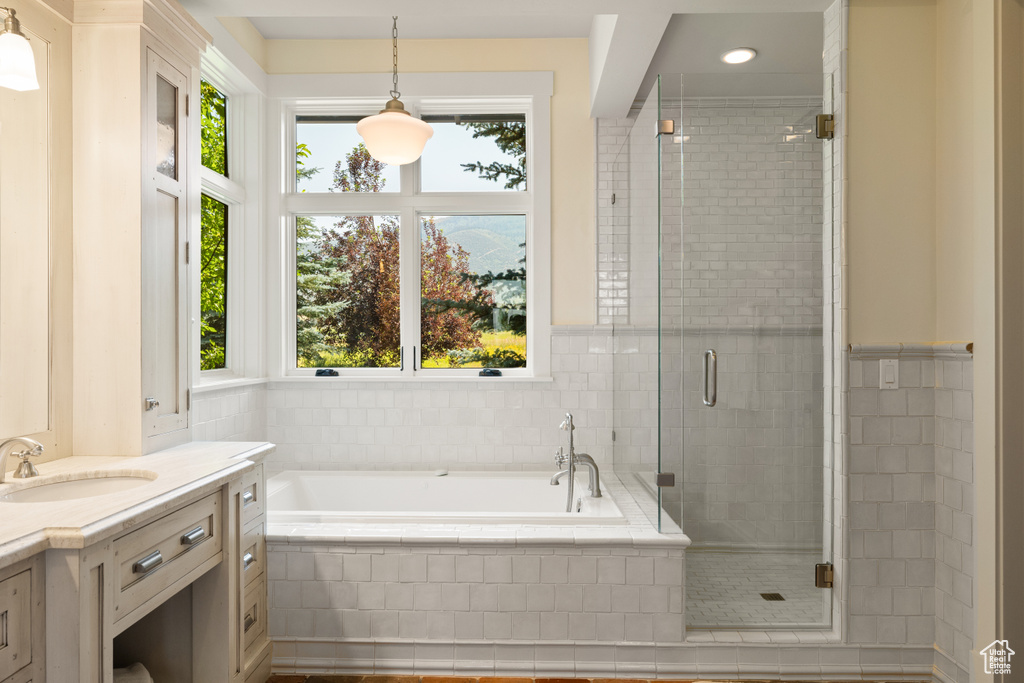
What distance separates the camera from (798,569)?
7.86 ft

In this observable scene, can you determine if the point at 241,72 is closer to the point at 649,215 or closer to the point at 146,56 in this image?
the point at 146,56

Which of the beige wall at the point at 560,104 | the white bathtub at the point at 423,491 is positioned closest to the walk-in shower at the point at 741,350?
the white bathtub at the point at 423,491

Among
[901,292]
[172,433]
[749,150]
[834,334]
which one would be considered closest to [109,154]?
[172,433]

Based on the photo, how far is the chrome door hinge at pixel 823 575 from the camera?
235 centimetres

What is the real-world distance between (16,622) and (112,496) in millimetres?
387

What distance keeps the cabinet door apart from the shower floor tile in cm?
200

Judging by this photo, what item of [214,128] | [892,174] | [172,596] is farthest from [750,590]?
[214,128]

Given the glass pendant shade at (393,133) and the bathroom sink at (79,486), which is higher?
the glass pendant shade at (393,133)

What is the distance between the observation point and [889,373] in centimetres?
229

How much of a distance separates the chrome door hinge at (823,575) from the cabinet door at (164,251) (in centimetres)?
246

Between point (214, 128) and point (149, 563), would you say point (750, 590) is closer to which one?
point (149, 563)

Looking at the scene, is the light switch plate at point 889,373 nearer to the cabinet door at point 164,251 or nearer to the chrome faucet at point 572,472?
the chrome faucet at point 572,472

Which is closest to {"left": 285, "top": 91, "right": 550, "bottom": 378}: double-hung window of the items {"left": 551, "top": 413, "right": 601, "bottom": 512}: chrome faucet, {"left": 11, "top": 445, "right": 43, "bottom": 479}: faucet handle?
{"left": 551, "top": 413, "right": 601, "bottom": 512}: chrome faucet

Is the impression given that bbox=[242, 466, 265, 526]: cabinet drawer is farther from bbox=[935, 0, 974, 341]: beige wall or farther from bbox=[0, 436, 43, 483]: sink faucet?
bbox=[935, 0, 974, 341]: beige wall
